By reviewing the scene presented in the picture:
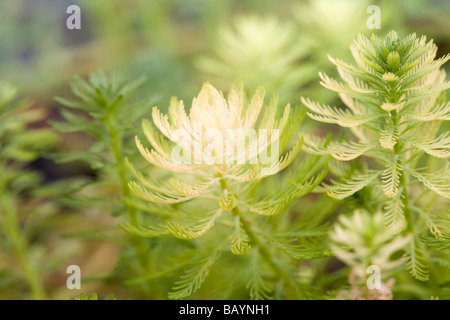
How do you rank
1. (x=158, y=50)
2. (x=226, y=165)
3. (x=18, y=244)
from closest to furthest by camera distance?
(x=226, y=165)
(x=18, y=244)
(x=158, y=50)

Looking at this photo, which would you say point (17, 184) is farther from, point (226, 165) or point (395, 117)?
point (395, 117)

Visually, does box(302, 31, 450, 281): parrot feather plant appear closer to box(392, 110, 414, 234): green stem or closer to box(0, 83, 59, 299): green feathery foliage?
box(392, 110, 414, 234): green stem

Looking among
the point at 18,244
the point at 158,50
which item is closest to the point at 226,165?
the point at 18,244

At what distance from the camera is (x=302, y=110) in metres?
0.62

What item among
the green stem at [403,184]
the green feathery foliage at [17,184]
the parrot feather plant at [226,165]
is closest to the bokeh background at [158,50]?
the green feathery foliage at [17,184]

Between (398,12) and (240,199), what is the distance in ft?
3.08

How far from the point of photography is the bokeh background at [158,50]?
3.43 feet

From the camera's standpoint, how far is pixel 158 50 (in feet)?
5.05

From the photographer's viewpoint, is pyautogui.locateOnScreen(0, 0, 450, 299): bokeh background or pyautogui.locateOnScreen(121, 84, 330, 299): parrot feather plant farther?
pyautogui.locateOnScreen(0, 0, 450, 299): bokeh background

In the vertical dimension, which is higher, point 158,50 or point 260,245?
point 158,50

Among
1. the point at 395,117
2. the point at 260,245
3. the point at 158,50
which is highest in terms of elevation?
the point at 158,50

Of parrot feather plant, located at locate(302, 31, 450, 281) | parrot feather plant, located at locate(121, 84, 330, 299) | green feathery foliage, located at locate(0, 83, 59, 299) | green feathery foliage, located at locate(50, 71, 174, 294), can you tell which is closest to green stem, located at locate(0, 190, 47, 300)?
green feathery foliage, located at locate(0, 83, 59, 299)

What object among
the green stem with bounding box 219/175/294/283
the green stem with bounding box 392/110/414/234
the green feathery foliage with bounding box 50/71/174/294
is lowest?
the green stem with bounding box 219/175/294/283

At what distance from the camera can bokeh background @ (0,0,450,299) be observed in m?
1.04
